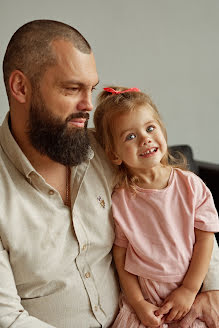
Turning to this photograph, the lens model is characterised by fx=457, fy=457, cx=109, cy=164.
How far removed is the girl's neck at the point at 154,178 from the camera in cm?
159

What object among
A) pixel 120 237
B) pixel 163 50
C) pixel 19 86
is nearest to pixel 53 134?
pixel 19 86

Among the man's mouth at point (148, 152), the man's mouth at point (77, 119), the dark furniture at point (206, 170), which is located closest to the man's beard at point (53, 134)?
the man's mouth at point (77, 119)

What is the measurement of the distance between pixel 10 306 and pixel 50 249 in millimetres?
202

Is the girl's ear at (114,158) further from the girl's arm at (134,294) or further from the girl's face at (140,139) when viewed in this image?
the girl's arm at (134,294)

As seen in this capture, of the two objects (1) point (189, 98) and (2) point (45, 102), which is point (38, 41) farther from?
(1) point (189, 98)

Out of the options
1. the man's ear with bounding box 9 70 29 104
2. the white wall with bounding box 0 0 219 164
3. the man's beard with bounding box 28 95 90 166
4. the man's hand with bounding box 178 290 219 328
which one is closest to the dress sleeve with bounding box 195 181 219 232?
the man's hand with bounding box 178 290 219 328

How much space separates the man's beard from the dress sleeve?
0.44m

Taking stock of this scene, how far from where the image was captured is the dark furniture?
2.14 meters

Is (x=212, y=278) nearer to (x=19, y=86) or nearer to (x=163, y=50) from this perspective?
(x=19, y=86)

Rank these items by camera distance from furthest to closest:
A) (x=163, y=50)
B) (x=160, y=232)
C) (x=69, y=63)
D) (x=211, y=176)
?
(x=163, y=50), (x=211, y=176), (x=160, y=232), (x=69, y=63)

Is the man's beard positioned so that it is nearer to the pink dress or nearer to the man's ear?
the man's ear

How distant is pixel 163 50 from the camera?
275 centimetres

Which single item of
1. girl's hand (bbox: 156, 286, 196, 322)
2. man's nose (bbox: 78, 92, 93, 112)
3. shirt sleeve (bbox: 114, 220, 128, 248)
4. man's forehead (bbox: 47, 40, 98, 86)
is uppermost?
man's forehead (bbox: 47, 40, 98, 86)

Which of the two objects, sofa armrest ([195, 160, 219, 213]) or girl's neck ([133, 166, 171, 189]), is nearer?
girl's neck ([133, 166, 171, 189])
